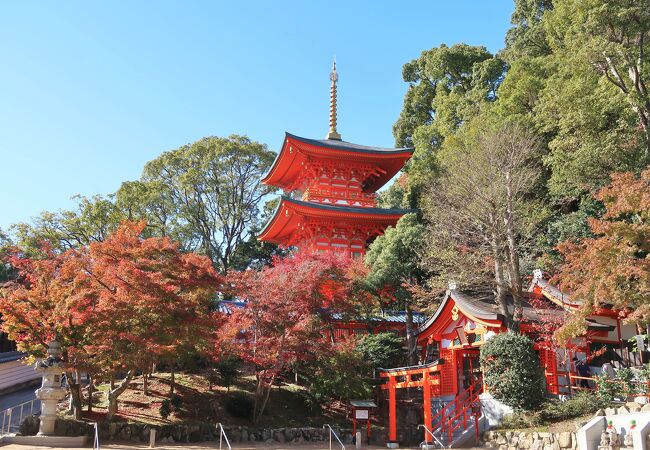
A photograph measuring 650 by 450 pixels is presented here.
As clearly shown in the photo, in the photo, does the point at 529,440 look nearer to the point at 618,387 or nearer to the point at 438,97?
the point at 618,387

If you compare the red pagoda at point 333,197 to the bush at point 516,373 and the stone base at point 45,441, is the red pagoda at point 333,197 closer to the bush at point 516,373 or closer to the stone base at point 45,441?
the bush at point 516,373

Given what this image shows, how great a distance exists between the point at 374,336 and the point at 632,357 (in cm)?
750

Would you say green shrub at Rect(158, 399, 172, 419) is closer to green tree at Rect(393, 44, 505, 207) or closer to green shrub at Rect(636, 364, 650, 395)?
green shrub at Rect(636, 364, 650, 395)

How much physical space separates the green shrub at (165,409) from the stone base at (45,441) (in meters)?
2.62

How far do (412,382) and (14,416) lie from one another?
11.9 metres

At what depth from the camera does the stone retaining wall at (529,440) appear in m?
11.4

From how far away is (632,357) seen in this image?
51.3 feet

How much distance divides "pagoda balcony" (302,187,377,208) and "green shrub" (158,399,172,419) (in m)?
12.2

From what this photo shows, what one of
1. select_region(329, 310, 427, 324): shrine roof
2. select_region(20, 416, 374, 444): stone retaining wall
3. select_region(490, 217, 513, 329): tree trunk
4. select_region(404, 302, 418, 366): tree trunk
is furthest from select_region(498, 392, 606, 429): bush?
select_region(329, 310, 427, 324): shrine roof

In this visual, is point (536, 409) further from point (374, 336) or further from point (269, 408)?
point (269, 408)

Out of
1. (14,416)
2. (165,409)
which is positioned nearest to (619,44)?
(165,409)

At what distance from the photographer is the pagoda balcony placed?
25578 mm

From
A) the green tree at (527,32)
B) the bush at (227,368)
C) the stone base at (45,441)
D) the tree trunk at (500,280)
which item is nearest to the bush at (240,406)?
the bush at (227,368)

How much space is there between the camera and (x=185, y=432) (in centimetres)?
1467
